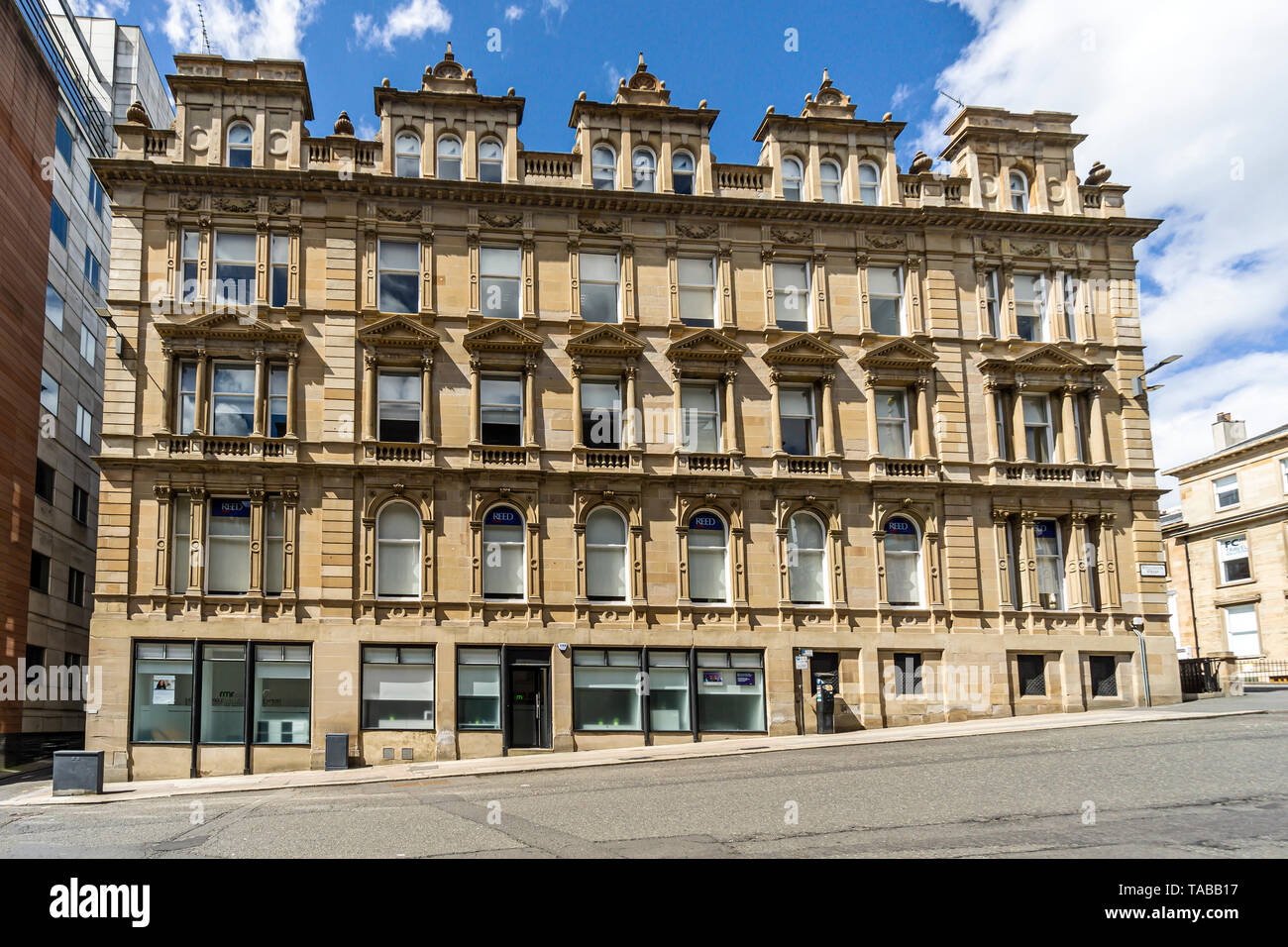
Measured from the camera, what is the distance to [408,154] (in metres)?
33.6

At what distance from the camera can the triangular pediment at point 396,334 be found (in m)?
32.1

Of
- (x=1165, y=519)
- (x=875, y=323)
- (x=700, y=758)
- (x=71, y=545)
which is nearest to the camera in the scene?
(x=700, y=758)

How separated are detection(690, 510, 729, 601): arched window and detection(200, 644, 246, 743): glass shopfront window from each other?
1297 cm

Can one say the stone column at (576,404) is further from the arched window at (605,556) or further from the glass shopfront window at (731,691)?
the glass shopfront window at (731,691)

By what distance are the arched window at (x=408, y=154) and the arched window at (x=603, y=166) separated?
17.8 ft

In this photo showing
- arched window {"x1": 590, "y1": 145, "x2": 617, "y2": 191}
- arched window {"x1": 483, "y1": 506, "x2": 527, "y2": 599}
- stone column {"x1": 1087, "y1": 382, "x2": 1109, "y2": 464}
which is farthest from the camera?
stone column {"x1": 1087, "y1": 382, "x2": 1109, "y2": 464}

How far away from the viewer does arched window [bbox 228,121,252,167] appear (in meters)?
32.9

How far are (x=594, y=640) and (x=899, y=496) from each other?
10530 millimetres

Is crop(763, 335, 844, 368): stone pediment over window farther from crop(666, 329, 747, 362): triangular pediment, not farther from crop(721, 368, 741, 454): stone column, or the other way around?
crop(721, 368, 741, 454): stone column

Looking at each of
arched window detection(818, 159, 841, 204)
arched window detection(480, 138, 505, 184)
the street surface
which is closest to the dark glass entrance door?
the street surface

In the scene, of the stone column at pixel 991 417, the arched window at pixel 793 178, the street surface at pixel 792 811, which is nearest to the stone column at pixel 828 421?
the stone column at pixel 991 417

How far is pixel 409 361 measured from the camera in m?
32.3

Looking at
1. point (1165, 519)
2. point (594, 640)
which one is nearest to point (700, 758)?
point (594, 640)

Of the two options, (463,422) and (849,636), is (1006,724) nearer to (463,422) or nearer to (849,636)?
(849,636)
